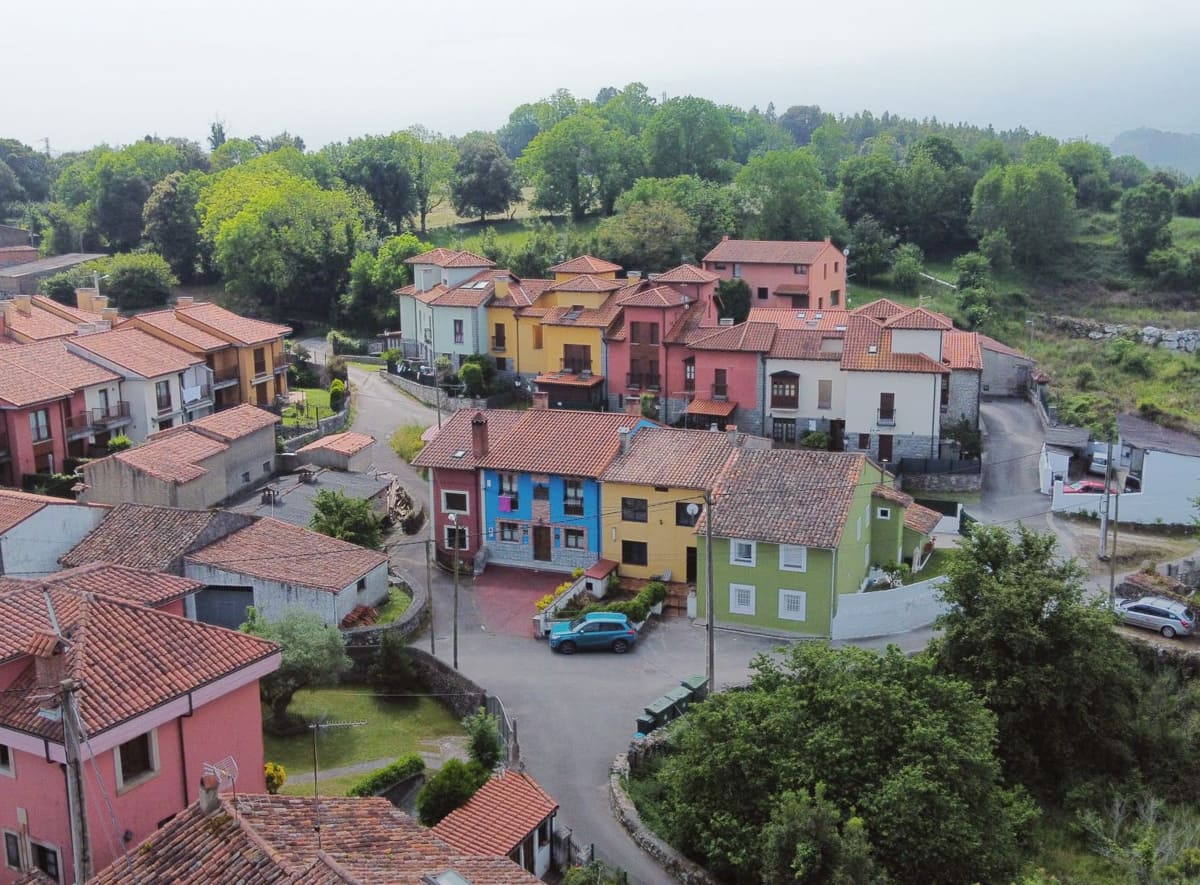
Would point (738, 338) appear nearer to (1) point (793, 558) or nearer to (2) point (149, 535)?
(1) point (793, 558)

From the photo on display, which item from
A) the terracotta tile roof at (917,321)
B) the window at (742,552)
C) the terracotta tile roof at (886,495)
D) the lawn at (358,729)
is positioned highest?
the terracotta tile roof at (917,321)

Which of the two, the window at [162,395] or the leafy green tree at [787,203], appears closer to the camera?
the window at [162,395]

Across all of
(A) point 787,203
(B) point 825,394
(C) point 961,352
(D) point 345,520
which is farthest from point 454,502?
(A) point 787,203

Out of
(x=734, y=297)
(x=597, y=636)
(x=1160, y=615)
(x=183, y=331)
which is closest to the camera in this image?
(x=597, y=636)

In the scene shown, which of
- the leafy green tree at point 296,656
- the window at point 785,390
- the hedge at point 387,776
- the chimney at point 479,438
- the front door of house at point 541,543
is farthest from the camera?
the window at point 785,390

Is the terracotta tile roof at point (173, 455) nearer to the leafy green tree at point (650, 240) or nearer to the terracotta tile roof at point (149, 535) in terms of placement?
the terracotta tile roof at point (149, 535)

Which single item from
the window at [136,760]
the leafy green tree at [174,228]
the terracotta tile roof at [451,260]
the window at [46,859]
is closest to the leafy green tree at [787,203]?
the terracotta tile roof at [451,260]

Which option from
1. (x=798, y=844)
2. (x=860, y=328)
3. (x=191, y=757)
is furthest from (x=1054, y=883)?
(x=860, y=328)
